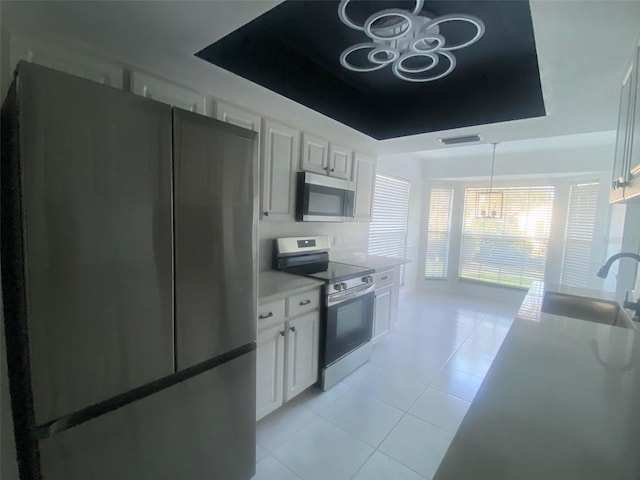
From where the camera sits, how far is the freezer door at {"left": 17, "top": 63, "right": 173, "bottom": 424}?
89cm

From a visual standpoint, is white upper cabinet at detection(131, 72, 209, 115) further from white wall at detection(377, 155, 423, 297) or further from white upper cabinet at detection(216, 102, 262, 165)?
white wall at detection(377, 155, 423, 297)

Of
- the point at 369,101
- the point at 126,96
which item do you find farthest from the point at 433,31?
the point at 126,96

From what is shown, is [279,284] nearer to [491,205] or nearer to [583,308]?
[583,308]

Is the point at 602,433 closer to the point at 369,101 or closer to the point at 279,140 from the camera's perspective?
the point at 279,140

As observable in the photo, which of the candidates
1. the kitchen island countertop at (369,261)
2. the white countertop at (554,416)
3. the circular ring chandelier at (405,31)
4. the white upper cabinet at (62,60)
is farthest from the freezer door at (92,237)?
the kitchen island countertop at (369,261)

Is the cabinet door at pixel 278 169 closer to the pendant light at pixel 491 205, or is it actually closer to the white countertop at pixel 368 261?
the white countertop at pixel 368 261

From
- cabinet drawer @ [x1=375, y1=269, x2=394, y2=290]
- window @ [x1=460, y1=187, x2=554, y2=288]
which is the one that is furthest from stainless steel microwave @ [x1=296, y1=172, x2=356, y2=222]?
window @ [x1=460, y1=187, x2=554, y2=288]

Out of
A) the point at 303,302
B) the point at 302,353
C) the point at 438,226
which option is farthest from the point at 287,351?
the point at 438,226

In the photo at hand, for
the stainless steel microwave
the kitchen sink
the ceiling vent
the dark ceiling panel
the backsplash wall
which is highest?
the dark ceiling panel

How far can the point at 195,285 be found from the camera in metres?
1.28

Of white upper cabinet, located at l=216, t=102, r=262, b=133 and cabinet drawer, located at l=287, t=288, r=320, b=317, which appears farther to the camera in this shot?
cabinet drawer, located at l=287, t=288, r=320, b=317

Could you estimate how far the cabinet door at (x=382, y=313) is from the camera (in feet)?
10.1

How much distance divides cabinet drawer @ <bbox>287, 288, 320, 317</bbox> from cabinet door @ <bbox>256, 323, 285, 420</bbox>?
13 cm

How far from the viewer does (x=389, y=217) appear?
4.60 m
